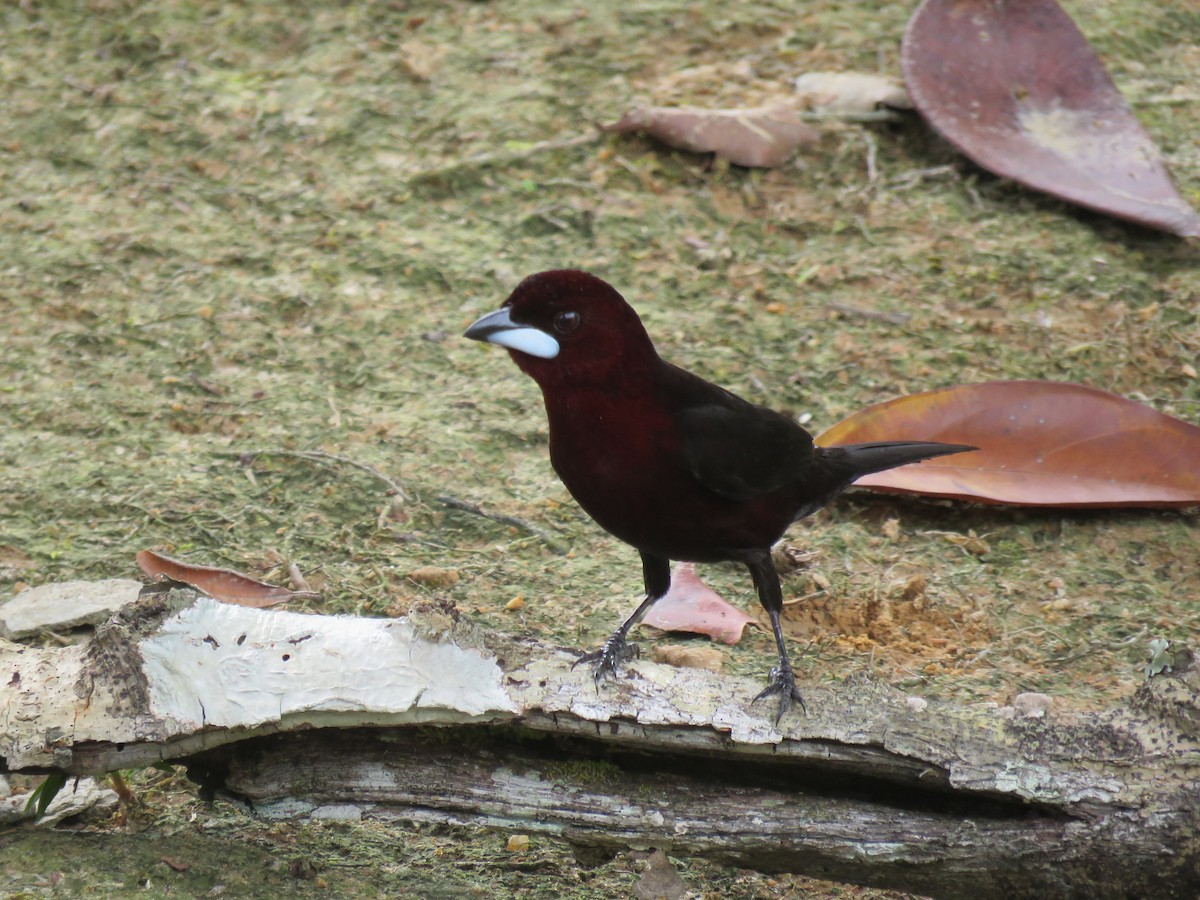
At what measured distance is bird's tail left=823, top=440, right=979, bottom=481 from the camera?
12.6 ft

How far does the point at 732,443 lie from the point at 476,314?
6.37ft

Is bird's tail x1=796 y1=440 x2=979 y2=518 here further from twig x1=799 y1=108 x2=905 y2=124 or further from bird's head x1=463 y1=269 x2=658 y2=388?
twig x1=799 y1=108 x2=905 y2=124

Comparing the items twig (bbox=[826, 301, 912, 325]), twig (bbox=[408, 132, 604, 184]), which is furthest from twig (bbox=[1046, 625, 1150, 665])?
twig (bbox=[408, 132, 604, 184])

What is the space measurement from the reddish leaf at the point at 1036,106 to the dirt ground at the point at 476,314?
16 centimetres

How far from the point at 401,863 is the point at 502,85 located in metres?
4.10

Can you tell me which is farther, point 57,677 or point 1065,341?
point 1065,341

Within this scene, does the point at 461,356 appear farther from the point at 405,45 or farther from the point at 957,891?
the point at 957,891

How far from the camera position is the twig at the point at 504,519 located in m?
4.13

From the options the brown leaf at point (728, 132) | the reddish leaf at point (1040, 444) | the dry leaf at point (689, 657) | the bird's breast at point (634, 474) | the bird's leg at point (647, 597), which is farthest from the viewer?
the brown leaf at point (728, 132)

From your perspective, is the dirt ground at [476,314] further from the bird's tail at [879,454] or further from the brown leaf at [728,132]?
the bird's tail at [879,454]

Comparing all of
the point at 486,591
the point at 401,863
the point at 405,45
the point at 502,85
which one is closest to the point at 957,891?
the point at 401,863

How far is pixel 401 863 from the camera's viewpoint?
3.03m

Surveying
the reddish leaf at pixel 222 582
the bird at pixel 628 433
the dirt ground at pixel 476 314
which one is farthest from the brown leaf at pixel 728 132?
the reddish leaf at pixel 222 582

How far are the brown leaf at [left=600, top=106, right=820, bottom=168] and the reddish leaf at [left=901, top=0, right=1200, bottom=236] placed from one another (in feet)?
1.76
